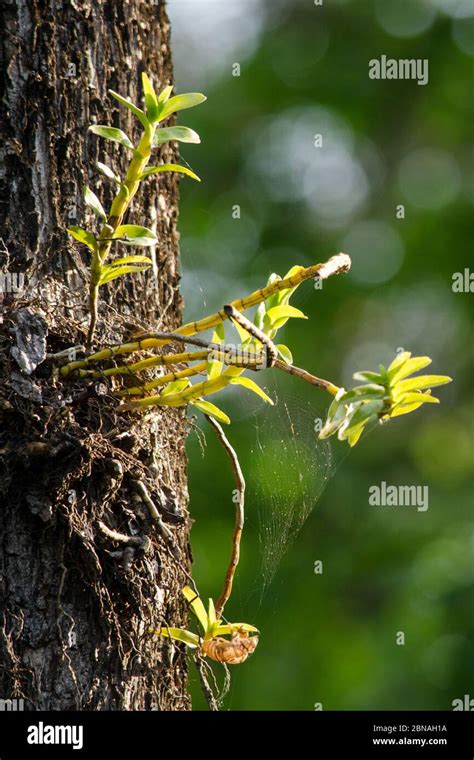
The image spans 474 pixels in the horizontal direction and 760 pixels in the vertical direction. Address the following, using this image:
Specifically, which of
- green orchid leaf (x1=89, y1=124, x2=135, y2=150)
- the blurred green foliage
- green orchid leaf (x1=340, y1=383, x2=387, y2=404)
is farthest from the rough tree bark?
the blurred green foliage

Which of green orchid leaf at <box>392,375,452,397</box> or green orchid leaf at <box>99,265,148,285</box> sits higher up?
green orchid leaf at <box>99,265,148,285</box>

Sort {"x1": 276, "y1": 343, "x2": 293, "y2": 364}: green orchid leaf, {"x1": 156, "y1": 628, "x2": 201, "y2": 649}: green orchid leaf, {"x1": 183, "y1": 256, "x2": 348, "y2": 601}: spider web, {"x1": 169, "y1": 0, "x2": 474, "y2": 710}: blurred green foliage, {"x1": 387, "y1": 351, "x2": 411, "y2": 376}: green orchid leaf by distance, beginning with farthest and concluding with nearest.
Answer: {"x1": 169, "y1": 0, "x2": 474, "y2": 710}: blurred green foliage, {"x1": 183, "y1": 256, "x2": 348, "y2": 601}: spider web, {"x1": 156, "y1": 628, "x2": 201, "y2": 649}: green orchid leaf, {"x1": 276, "y1": 343, "x2": 293, "y2": 364}: green orchid leaf, {"x1": 387, "y1": 351, "x2": 411, "y2": 376}: green orchid leaf

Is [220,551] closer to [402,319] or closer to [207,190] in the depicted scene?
[402,319]

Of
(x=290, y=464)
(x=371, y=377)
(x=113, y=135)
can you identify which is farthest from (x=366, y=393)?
(x=290, y=464)

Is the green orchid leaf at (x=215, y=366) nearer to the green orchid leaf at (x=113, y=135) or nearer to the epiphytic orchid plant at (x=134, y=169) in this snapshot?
the epiphytic orchid plant at (x=134, y=169)

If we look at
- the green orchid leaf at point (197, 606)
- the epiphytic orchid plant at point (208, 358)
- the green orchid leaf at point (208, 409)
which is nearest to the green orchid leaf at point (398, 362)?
the epiphytic orchid plant at point (208, 358)

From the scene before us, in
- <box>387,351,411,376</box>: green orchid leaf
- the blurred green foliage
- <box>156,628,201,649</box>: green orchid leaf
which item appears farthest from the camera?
the blurred green foliage

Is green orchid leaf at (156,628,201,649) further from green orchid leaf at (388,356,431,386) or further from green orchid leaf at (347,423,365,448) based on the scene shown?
green orchid leaf at (388,356,431,386)

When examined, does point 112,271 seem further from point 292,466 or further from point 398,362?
point 292,466
